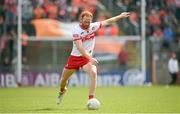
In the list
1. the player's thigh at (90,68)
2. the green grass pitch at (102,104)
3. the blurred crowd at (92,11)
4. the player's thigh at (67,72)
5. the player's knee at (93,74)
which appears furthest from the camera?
the blurred crowd at (92,11)

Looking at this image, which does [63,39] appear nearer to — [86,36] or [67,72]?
[67,72]

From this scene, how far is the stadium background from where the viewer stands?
34.4 metres

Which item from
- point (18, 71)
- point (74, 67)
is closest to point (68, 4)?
point (18, 71)

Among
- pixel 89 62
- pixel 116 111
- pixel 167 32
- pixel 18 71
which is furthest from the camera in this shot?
pixel 167 32

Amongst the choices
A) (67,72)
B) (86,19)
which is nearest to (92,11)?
(67,72)

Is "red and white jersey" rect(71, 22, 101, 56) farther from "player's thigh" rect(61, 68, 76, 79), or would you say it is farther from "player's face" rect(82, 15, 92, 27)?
"player's thigh" rect(61, 68, 76, 79)

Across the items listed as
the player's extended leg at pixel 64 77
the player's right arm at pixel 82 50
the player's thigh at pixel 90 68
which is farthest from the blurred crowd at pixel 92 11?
the player's right arm at pixel 82 50

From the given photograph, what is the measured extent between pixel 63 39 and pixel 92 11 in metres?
2.13

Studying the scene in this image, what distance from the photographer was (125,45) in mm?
35500

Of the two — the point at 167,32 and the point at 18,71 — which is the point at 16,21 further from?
the point at 167,32

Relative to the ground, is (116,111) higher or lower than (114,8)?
lower

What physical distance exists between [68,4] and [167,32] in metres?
5.63

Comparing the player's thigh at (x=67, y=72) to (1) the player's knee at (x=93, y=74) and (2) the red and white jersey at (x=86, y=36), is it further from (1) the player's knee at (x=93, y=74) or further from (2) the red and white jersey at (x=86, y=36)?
(1) the player's knee at (x=93, y=74)

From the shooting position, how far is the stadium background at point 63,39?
3438 cm
